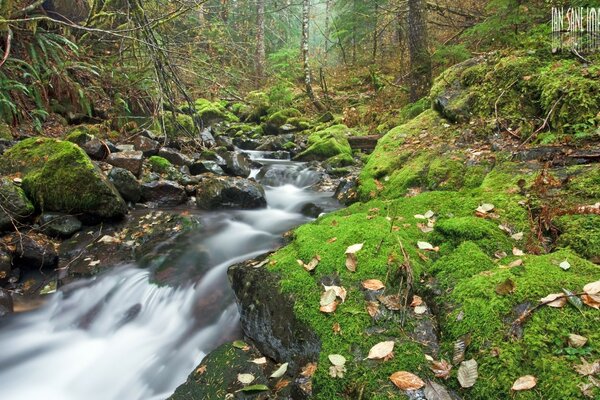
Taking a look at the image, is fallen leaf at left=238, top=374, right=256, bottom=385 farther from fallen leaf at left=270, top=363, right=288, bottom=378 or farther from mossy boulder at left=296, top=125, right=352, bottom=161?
mossy boulder at left=296, top=125, right=352, bottom=161

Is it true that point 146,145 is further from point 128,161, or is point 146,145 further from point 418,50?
point 418,50

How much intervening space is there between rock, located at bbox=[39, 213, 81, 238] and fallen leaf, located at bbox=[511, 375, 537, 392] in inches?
219

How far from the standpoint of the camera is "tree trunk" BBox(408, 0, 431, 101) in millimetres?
8758

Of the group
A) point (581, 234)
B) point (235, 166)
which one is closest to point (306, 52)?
point (235, 166)

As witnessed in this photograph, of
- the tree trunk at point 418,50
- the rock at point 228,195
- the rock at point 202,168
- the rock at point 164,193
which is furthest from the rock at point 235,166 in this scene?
the tree trunk at point 418,50

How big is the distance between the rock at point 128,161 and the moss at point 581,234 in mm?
6624

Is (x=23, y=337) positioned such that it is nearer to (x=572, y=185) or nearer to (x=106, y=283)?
(x=106, y=283)

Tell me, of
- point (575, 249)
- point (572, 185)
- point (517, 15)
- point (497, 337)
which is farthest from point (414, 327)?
point (517, 15)

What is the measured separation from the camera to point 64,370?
345 centimetres

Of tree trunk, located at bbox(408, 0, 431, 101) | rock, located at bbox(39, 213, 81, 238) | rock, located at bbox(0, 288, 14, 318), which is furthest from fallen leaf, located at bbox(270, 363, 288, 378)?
tree trunk, located at bbox(408, 0, 431, 101)

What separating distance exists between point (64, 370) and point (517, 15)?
28.5 ft

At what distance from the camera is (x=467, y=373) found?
1942 millimetres

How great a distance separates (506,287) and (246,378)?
1838mm

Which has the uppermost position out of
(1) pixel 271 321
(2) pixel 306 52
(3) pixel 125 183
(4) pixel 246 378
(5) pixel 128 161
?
(2) pixel 306 52
